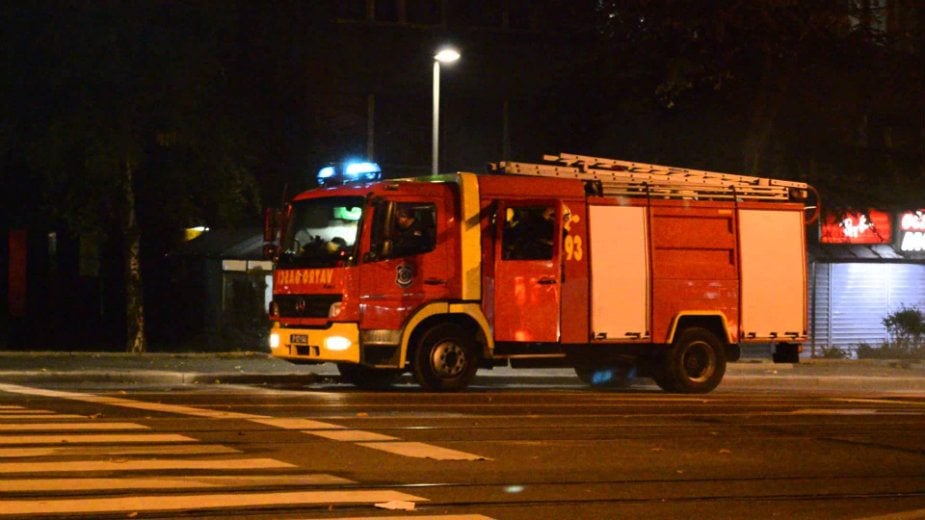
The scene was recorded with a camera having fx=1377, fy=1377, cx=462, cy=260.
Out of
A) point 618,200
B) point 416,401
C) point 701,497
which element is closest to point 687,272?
point 618,200

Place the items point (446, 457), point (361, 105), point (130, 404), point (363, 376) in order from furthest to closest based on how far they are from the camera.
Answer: point (361, 105), point (363, 376), point (130, 404), point (446, 457)

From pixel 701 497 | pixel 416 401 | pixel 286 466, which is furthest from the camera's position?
pixel 416 401

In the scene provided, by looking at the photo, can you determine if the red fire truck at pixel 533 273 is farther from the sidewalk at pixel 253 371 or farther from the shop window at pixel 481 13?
the shop window at pixel 481 13

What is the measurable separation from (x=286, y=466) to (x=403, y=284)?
25.1 ft

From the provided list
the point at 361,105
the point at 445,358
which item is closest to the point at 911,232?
the point at 361,105

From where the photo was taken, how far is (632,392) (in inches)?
821

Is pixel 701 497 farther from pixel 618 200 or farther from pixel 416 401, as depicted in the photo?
pixel 618 200

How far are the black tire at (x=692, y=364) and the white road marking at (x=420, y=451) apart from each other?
815cm

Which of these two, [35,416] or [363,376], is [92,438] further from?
[363,376]

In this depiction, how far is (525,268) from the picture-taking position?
1914 centimetres

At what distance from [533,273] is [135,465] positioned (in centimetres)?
912

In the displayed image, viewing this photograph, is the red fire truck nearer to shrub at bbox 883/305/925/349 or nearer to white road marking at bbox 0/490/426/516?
white road marking at bbox 0/490/426/516

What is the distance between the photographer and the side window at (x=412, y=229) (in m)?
Answer: 18.6

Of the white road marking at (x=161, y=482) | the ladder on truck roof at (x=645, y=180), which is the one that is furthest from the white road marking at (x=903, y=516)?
the ladder on truck roof at (x=645, y=180)
